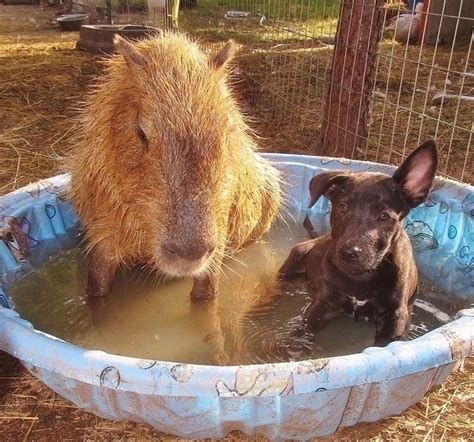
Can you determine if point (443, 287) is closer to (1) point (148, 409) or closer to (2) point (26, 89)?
(1) point (148, 409)

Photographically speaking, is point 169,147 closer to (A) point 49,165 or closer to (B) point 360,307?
(B) point 360,307

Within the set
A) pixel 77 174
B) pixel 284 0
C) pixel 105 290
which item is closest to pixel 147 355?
pixel 105 290

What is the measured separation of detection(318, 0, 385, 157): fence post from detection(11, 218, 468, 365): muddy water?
186cm

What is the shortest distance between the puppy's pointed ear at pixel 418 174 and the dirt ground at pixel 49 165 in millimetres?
869

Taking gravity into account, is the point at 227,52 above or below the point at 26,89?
above

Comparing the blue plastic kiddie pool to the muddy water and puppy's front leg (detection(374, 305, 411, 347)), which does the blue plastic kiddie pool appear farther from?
the muddy water

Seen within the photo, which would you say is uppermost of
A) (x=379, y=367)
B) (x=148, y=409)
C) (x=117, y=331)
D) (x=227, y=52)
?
(x=227, y=52)

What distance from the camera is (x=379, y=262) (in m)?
2.73

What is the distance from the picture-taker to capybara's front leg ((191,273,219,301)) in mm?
3207

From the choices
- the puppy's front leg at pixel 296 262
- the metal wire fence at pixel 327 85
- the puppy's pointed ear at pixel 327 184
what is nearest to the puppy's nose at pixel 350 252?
the puppy's pointed ear at pixel 327 184

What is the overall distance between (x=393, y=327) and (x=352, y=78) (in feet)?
8.98

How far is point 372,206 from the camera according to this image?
106 inches

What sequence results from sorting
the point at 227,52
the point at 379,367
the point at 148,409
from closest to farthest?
the point at 379,367 < the point at 148,409 < the point at 227,52

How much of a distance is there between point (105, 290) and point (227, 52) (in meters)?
1.40
